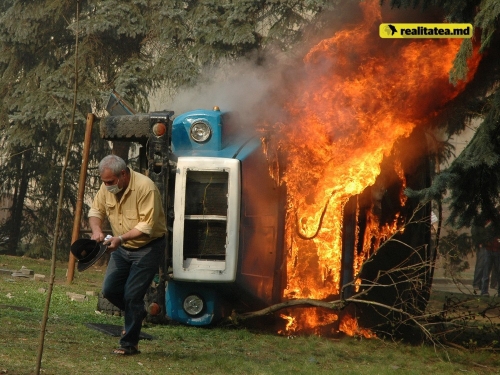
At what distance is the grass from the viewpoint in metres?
7.45

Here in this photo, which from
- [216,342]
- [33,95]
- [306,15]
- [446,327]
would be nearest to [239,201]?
[216,342]

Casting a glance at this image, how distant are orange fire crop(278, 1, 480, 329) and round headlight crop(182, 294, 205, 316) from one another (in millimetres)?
1014

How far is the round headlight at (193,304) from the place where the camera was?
34.3ft

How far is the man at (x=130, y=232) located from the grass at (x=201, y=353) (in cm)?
41

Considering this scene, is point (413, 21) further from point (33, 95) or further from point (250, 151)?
point (33, 95)

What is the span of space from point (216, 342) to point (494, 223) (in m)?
3.28

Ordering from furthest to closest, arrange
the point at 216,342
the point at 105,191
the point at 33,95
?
the point at 33,95 → the point at 216,342 → the point at 105,191

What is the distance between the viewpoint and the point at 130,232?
25.6ft

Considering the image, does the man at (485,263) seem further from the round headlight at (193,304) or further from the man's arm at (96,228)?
the man's arm at (96,228)

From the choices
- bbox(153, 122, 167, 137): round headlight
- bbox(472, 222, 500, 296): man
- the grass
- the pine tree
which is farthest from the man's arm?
bbox(472, 222, 500, 296): man

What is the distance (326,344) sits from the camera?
9.60m

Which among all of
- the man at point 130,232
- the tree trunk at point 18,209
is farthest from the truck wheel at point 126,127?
the tree trunk at point 18,209

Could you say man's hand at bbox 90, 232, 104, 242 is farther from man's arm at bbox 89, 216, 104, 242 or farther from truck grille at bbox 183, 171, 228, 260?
truck grille at bbox 183, 171, 228, 260

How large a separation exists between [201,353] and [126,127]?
10.4ft
